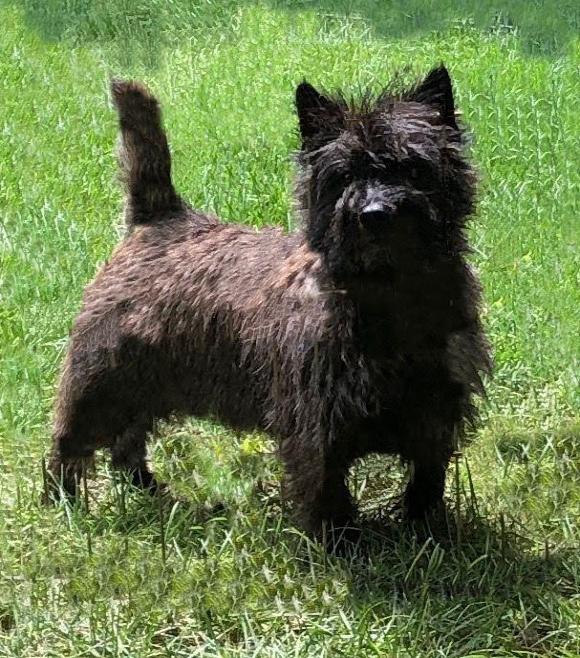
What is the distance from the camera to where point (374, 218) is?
317cm

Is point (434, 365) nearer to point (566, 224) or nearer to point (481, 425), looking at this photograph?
point (481, 425)

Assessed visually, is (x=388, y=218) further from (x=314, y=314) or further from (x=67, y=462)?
(x=67, y=462)

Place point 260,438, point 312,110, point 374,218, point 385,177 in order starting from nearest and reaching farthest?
point 374,218 → point 385,177 → point 312,110 → point 260,438

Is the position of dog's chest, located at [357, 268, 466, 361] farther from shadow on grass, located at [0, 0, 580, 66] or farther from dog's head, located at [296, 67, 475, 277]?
shadow on grass, located at [0, 0, 580, 66]

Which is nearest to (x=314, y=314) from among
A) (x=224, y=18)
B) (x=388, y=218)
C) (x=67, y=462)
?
(x=388, y=218)

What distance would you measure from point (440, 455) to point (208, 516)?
2.90 feet

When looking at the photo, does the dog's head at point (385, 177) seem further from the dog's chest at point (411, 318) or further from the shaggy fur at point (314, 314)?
the dog's chest at point (411, 318)

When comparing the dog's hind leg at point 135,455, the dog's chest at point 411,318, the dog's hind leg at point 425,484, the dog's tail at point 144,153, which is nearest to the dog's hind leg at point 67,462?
the dog's hind leg at point 135,455

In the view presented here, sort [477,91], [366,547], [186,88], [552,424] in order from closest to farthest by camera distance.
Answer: [366,547] → [552,424] → [477,91] → [186,88]

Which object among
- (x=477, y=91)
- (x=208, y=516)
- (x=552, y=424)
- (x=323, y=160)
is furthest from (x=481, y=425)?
(x=477, y=91)

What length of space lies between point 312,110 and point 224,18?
21.3 feet

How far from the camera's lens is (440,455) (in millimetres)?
3730

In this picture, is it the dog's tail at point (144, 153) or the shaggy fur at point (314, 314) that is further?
the dog's tail at point (144, 153)

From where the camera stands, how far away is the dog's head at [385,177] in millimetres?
3254
